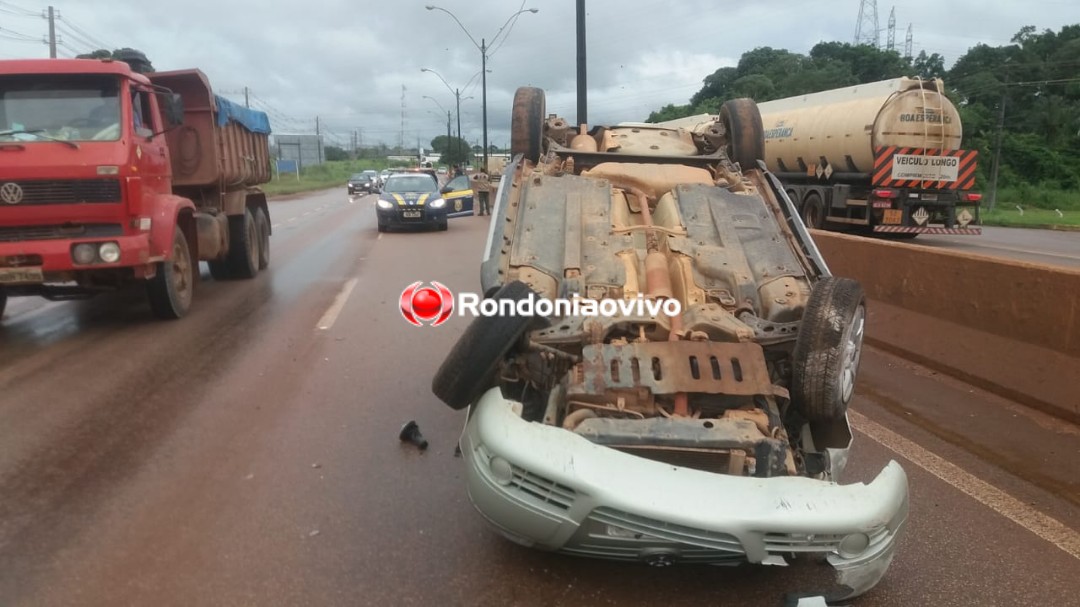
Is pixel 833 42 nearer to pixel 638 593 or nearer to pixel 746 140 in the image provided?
pixel 746 140

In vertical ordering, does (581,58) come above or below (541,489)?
above

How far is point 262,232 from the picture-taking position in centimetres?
1317

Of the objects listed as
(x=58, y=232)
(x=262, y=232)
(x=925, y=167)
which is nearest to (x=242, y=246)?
(x=262, y=232)

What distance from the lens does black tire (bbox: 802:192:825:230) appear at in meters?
18.7

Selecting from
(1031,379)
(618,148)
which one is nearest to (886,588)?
(1031,379)

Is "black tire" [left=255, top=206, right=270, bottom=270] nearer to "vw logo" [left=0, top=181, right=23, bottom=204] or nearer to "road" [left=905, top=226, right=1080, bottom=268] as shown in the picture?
"vw logo" [left=0, top=181, right=23, bottom=204]

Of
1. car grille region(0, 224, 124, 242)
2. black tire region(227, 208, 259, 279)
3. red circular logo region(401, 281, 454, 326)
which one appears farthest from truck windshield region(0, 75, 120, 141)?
red circular logo region(401, 281, 454, 326)

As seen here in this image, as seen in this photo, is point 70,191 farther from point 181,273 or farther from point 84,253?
point 181,273

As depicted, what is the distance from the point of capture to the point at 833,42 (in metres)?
52.9

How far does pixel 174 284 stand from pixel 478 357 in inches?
253

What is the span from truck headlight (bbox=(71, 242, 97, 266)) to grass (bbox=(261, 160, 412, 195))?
35.3 metres

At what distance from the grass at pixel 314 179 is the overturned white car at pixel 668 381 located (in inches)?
1539

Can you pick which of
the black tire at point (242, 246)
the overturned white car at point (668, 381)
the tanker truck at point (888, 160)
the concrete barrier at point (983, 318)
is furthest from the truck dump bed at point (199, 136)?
the tanker truck at point (888, 160)

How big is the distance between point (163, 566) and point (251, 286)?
8.56 metres
